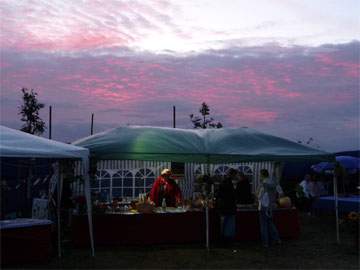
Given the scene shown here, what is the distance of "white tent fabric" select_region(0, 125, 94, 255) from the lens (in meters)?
8.56

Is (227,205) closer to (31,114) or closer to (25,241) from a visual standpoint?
(25,241)

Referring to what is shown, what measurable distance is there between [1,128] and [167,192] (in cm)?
394

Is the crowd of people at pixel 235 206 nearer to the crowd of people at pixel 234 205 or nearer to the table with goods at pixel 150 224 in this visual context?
the crowd of people at pixel 234 205

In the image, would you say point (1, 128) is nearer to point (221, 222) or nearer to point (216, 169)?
point (221, 222)

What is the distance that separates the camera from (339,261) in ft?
31.1

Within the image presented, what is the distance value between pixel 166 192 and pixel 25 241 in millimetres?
3804

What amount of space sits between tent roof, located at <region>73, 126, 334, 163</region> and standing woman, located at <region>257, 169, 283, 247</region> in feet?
1.42

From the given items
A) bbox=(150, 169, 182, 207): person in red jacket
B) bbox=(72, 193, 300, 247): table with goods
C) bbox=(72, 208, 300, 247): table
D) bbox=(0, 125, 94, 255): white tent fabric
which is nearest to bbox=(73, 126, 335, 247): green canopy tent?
bbox=(150, 169, 182, 207): person in red jacket

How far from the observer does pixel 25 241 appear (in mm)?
9000

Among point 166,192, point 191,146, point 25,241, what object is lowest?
point 25,241

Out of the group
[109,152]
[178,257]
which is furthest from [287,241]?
[109,152]

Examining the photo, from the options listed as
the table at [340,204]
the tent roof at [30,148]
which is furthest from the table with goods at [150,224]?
the table at [340,204]

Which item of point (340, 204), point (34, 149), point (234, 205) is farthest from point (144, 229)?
point (340, 204)

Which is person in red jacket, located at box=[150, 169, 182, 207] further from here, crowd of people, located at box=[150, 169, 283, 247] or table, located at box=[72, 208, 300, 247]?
crowd of people, located at box=[150, 169, 283, 247]
